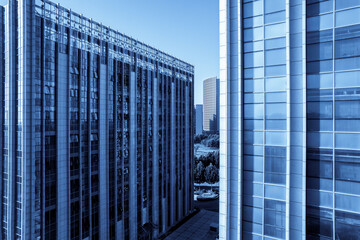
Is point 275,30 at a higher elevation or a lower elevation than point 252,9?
lower

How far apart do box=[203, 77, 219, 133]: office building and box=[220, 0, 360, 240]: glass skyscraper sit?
162650mm

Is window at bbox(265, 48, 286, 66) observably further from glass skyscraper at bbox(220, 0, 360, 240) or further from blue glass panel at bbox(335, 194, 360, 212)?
blue glass panel at bbox(335, 194, 360, 212)

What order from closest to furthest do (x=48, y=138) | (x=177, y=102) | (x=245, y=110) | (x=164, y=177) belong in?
1. (x=245, y=110)
2. (x=48, y=138)
3. (x=164, y=177)
4. (x=177, y=102)

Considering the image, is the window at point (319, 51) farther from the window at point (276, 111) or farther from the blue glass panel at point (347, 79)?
the window at point (276, 111)

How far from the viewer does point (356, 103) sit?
17578mm

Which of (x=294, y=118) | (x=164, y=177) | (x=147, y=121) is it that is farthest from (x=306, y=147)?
(x=164, y=177)

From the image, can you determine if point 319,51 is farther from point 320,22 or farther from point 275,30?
point 275,30

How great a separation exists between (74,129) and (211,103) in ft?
528

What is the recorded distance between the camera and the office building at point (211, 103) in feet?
604

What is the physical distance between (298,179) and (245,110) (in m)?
7.47

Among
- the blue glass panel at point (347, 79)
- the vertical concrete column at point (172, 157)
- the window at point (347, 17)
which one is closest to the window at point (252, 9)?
the window at point (347, 17)

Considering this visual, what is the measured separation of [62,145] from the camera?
31656 mm

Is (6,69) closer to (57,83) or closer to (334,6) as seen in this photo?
(57,83)

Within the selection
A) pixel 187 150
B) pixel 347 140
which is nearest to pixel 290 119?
pixel 347 140
